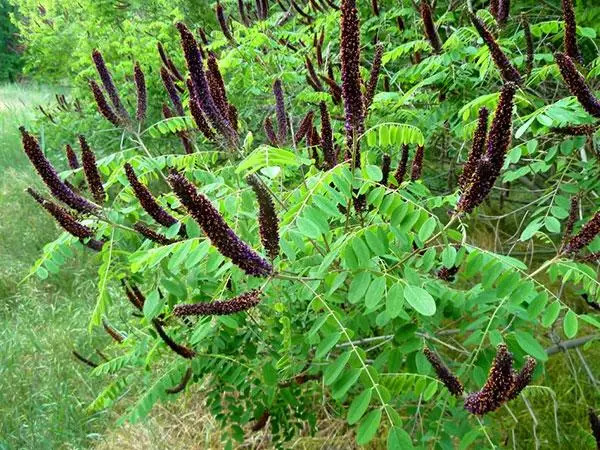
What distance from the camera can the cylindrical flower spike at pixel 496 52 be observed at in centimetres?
173

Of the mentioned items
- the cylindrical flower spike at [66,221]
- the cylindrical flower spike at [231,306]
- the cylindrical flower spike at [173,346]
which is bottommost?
the cylindrical flower spike at [173,346]

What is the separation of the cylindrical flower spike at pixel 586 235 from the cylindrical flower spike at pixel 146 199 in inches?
40.9

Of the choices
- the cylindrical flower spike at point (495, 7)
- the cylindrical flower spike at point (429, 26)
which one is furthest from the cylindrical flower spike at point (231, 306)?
the cylindrical flower spike at point (495, 7)

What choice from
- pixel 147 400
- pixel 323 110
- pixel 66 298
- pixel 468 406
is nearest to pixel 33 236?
pixel 66 298

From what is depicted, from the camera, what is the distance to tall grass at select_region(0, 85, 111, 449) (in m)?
4.04

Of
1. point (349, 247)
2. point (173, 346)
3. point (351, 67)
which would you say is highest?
point (351, 67)

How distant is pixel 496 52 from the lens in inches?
71.3

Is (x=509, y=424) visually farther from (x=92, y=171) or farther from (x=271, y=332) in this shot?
(x=92, y=171)

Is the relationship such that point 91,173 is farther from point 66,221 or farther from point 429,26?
point 429,26

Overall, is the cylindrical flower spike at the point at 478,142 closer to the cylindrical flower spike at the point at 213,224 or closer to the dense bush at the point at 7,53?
the cylindrical flower spike at the point at 213,224

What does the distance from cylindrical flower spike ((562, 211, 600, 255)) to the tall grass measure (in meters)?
3.31

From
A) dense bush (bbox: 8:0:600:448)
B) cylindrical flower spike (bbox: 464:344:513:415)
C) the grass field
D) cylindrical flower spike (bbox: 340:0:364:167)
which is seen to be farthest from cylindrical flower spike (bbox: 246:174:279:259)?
the grass field

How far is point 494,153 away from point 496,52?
2.17 feet

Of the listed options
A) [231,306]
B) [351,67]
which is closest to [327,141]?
[351,67]
